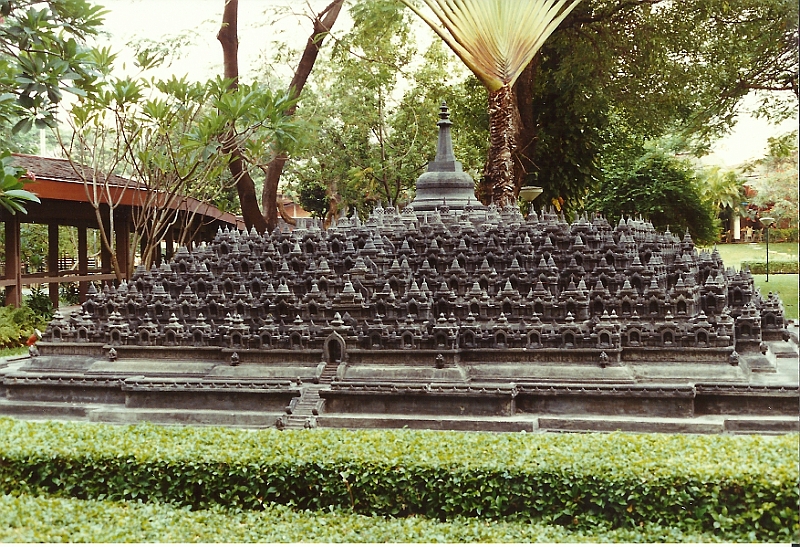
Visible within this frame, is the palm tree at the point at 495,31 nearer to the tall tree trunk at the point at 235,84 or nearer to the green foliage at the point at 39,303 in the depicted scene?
the tall tree trunk at the point at 235,84

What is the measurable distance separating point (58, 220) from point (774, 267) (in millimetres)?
10720

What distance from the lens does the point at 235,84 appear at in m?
16.3

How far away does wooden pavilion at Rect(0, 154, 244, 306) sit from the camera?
1166 centimetres

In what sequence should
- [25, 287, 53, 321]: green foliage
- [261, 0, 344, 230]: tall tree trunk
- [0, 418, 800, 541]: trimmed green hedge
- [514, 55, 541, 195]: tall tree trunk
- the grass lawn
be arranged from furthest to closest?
1. [514, 55, 541, 195]: tall tree trunk
2. [261, 0, 344, 230]: tall tree trunk
3. [25, 287, 53, 321]: green foliage
4. the grass lawn
5. [0, 418, 800, 541]: trimmed green hedge

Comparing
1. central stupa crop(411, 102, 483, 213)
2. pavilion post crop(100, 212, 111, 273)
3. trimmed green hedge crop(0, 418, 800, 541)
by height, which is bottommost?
trimmed green hedge crop(0, 418, 800, 541)

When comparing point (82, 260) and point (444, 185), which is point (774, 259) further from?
point (82, 260)

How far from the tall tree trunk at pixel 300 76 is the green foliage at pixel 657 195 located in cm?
726

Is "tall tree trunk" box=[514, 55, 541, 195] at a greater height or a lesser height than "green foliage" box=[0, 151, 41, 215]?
greater

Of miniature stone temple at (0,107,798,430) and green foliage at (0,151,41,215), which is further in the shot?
miniature stone temple at (0,107,798,430)

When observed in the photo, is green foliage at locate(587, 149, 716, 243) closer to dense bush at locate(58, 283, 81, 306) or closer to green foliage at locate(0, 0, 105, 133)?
green foliage at locate(0, 0, 105, 133)

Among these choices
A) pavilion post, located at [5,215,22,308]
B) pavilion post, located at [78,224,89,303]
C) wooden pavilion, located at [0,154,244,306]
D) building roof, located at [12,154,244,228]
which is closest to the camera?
pavilion post, located at [5,215,22,308]

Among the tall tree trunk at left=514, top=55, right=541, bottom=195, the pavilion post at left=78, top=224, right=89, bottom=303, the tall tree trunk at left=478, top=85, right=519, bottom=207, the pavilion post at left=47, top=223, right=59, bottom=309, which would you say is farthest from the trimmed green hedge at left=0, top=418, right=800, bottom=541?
the tall tree trunk at left=514, top=55, right=541, bottom=195

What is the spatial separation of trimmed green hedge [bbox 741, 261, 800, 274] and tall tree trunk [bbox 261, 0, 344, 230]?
354 inches

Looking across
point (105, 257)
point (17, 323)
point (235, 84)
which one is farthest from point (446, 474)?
point (235, 84)
